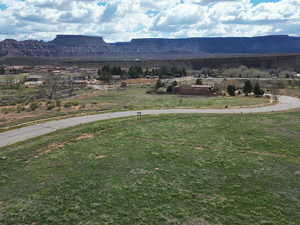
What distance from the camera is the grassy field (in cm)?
884

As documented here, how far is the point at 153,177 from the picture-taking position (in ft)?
38.3

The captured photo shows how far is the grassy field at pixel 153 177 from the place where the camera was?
8836 millimetres

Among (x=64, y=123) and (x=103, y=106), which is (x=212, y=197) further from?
(x=103, y=106)

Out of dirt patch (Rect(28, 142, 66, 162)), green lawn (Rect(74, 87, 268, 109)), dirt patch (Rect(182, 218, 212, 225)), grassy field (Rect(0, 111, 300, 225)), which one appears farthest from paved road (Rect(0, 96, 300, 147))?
dirt patch (Rect(182, 218, 212, 225))

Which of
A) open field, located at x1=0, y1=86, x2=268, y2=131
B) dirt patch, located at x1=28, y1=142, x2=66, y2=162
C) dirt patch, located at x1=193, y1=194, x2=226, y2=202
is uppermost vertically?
open field, located at x1=0, y1=86, x2=268, y2=131

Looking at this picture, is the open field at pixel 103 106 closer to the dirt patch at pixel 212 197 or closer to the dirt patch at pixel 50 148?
the dirt patch at pixel 50 148

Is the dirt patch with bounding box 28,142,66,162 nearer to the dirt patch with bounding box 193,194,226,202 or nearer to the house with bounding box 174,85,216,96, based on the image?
the dirt patch with bounding box 193,194,226,202

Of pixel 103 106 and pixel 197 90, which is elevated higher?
pixel 197 90

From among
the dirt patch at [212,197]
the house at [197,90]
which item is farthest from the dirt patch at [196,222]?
the house at [197,90]

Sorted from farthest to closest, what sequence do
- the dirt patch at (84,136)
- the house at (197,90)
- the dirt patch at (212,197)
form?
the house at (197,90)
the dirt patch at (84,136)
the dirt patch at (212,197)

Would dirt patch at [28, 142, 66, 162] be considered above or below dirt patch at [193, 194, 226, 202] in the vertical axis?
above

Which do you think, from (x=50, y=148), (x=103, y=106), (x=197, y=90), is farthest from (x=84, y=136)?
(x=197, y=90)

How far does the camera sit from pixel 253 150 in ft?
51.0

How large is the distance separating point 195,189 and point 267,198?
2.72 metres
